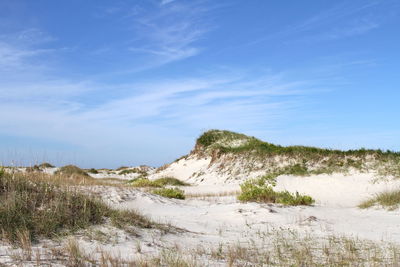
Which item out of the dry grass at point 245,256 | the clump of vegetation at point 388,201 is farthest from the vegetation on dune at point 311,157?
the dry grass at point 245,256

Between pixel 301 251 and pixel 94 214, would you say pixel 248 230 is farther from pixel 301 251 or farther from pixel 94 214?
pixel 94 214

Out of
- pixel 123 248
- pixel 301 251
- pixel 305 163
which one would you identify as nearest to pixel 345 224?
pixel 301 251

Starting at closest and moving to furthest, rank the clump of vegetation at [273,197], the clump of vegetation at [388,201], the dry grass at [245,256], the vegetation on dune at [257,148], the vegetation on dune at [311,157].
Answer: the dry grass at [245,256] → the clump of vegetation at [388,201] → the clump of vegetation at [273,197] → the vegetation on dune at [311,157] → the vegetation on dune at [257,148]

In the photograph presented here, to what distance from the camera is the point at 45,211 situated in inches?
315

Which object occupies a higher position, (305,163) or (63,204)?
(305,163)

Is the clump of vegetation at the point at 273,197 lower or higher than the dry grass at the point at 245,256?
higher

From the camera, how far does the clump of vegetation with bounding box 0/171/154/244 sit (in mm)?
7273

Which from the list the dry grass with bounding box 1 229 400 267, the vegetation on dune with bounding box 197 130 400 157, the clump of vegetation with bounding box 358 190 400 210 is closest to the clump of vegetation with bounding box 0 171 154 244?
the dry grass with bounding box 1 229 400 267

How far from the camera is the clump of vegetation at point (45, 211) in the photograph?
727 centimetres

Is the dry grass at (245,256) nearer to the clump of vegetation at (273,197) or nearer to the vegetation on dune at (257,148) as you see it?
the clump of vegetation at (273,197)

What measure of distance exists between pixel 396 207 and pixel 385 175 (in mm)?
7094

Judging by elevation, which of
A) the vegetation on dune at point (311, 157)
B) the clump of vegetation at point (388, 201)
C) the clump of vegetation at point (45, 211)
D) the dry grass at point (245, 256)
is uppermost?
the vegetation on dune at point (311, 157)

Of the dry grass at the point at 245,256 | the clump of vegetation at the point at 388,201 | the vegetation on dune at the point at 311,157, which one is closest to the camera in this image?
the dry grass at the point at 245,256

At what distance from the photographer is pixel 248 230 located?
9703 mm
